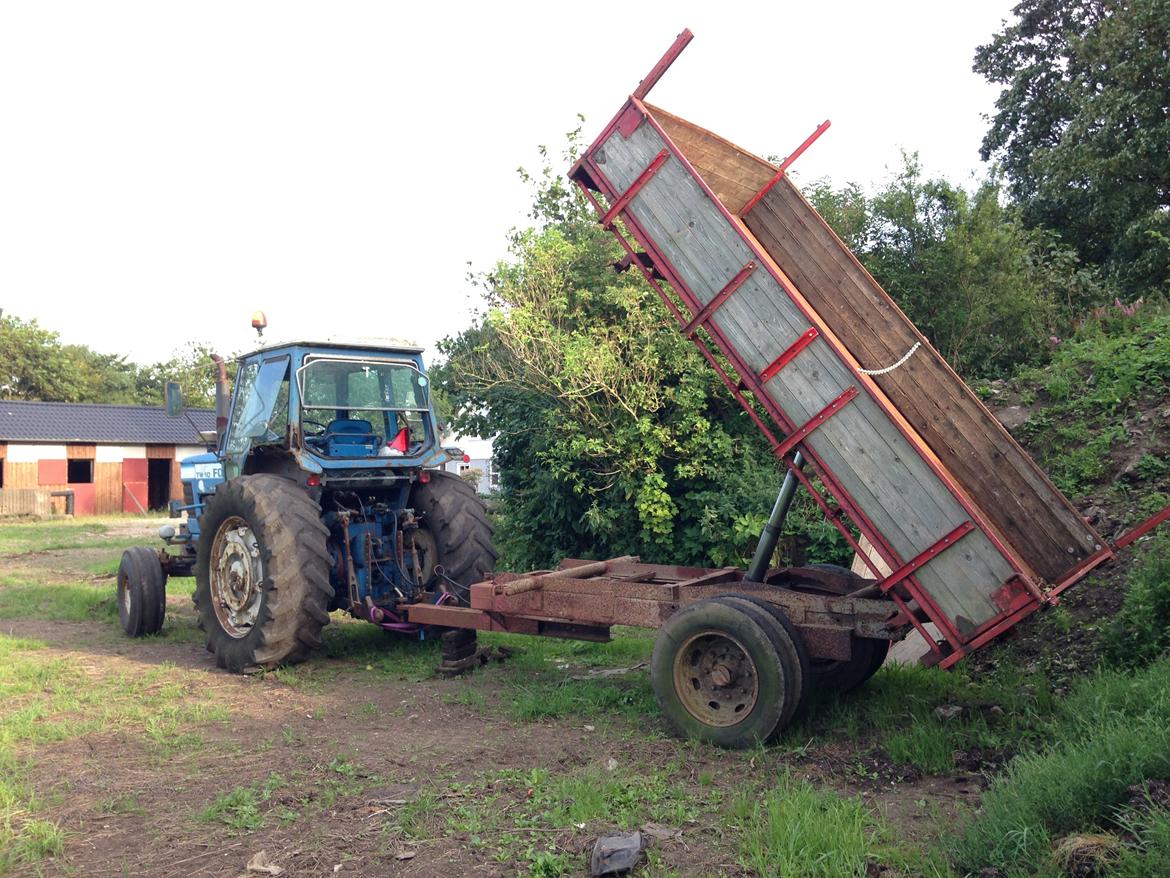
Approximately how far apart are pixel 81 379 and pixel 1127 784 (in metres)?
50.6

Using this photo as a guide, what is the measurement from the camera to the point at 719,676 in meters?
5.13

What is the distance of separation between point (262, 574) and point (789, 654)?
4.25m

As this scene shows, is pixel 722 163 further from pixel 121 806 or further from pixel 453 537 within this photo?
pixel 121 806

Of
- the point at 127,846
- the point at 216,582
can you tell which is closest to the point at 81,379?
the point at 216,582

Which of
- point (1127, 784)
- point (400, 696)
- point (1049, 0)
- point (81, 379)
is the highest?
point (81, 379)

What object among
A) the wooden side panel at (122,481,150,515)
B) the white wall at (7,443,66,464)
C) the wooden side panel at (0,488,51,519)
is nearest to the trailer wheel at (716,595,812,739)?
the wooden side panel at (0,488,51,519)

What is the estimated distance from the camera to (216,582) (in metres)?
7.67

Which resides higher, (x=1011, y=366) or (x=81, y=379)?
(x=81, y=379)

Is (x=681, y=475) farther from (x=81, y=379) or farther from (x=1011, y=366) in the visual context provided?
(x=81, y=379)

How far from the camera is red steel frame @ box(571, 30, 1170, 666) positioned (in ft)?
14.8

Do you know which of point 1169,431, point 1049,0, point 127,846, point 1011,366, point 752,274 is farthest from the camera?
point 1049,0

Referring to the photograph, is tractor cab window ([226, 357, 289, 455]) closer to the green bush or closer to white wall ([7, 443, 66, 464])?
the green bush

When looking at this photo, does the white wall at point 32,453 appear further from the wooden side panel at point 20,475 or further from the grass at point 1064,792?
the grass at point 1064,792

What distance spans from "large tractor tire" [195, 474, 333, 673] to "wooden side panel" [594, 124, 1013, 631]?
3642mm
